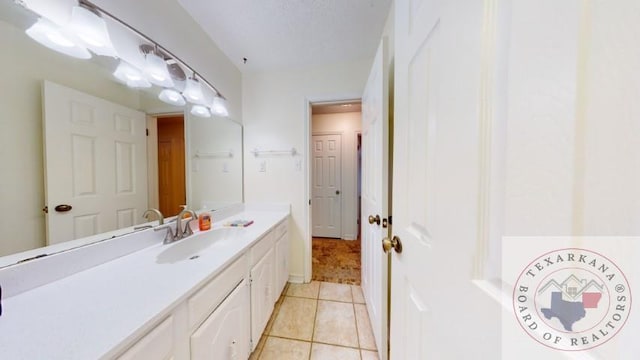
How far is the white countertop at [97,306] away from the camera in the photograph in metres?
0.49

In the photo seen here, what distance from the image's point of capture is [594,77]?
0.22m

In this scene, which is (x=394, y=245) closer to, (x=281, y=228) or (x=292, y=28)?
(x=281, y=228)

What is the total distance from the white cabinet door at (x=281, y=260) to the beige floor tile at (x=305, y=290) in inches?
7.4

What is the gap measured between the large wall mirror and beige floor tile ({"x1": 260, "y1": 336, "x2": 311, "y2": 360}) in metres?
1.09

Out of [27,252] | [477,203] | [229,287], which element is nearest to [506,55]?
[477,203]

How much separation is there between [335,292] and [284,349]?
73 centimetres

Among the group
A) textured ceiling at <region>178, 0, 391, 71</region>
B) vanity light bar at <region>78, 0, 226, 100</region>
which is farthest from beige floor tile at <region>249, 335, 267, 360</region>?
textured ceiling at <region>178, 0, 391, 71</region>

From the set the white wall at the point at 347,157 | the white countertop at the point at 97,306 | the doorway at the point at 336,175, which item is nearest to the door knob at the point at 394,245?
the white countertop at the point at 97,306

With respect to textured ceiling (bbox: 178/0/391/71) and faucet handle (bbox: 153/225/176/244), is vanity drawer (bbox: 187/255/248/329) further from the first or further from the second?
textured ceiling (bbox: 178/0/391/71)

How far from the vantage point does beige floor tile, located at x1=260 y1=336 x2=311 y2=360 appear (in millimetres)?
1276

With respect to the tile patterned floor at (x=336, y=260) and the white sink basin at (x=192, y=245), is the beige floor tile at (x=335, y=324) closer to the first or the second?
the tile patterned floor at (x=336, y=260)

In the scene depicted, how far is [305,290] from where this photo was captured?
1.99m

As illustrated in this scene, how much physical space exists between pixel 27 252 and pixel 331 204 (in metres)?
3.14

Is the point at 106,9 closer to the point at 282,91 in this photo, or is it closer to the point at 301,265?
the point at 282,91
